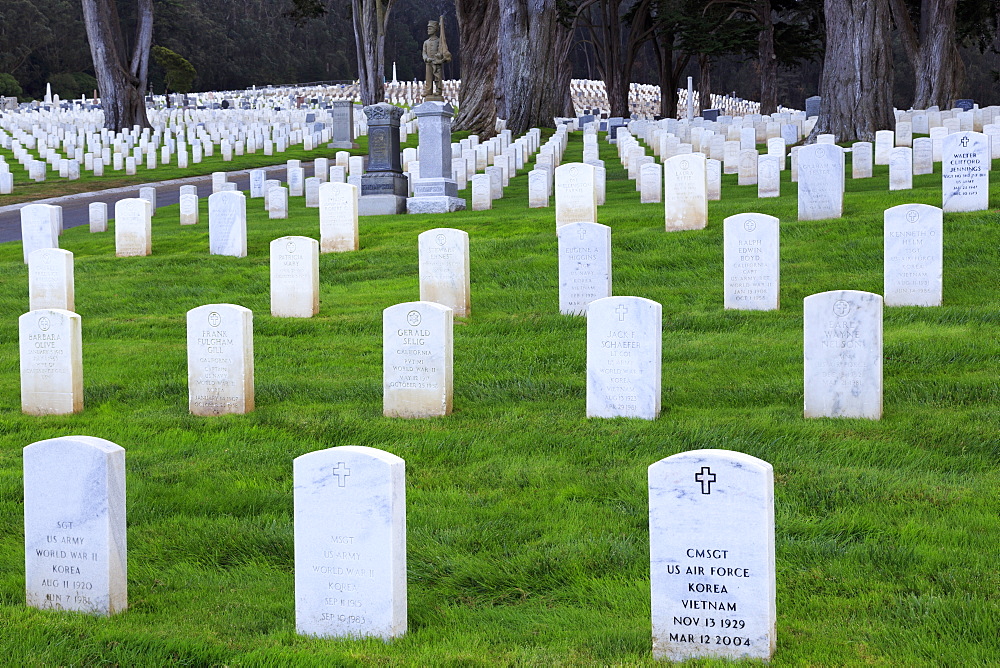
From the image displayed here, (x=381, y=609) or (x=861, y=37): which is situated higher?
(x=861, y=37)

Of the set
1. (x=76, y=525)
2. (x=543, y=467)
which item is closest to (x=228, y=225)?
(x=543, y=467)

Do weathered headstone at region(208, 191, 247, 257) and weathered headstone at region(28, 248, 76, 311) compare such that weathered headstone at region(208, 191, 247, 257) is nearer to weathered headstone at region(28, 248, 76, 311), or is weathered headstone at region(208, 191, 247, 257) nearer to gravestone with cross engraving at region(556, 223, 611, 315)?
weathered headstone at region(28, 248, 76, 311)

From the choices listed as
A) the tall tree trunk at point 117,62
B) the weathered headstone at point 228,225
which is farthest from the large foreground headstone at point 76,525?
the tall tree trunk at point 117,62

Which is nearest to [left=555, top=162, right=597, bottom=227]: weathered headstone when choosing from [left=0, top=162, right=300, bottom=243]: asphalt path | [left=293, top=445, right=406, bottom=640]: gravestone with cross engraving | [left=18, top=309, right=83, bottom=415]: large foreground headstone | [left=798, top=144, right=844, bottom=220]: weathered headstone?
[left=798, top=144, right=844, bottom=220]: weathered headstone

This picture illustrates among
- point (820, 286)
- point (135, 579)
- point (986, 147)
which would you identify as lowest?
point (135, 579)

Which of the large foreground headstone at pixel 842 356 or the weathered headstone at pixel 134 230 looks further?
the weathered headstone at pixel 134 230

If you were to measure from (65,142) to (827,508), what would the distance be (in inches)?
1492

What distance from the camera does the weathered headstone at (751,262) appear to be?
9.25 m

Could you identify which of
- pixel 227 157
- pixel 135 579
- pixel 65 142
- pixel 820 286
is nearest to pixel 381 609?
pixel 135 579

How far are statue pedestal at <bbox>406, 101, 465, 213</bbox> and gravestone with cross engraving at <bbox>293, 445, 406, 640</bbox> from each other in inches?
557

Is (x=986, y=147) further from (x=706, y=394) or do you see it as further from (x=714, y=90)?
(x=714, y=90)

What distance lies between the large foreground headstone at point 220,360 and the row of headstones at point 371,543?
9.92 ft

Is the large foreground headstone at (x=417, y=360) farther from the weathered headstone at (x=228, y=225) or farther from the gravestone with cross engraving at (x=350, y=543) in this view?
the weathered headstone at (x=228, y=225)

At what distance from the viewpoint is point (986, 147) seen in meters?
11.6
